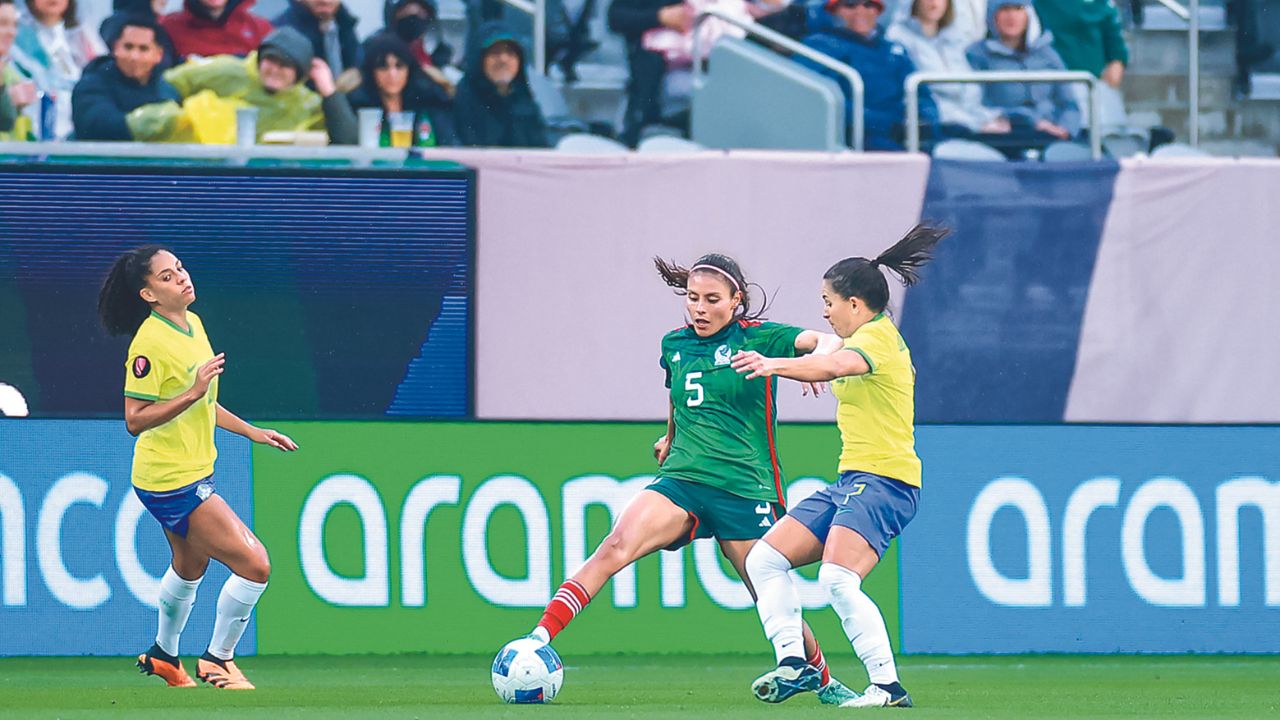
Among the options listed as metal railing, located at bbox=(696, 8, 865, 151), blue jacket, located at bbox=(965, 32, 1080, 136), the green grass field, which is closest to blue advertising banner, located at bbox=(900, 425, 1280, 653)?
the green grass field

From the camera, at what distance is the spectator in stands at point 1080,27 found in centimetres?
1310

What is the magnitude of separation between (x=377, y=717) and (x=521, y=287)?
4.30m

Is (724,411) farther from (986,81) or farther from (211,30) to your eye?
(211,30)

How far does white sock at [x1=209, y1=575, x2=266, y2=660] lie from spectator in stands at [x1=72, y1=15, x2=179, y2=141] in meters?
3.54

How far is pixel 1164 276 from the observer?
35.6ft

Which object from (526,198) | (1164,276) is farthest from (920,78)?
(526,198)

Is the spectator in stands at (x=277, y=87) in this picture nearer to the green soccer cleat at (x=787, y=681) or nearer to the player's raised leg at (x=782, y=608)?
the player's raised leg at (x=782, y=608)

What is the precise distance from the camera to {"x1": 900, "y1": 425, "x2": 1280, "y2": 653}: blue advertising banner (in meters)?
10.4

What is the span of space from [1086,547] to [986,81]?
3.11 metres

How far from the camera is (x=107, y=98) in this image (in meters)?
10.8

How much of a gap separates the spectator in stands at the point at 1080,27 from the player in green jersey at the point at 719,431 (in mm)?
6282

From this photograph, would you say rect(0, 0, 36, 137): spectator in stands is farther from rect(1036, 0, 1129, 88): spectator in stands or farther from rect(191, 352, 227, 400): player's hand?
rect(1036, 0, 1129, 88): spectator in stands

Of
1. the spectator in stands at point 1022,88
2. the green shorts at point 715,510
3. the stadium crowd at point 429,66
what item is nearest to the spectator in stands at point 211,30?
the stadium crowd at point 429,66

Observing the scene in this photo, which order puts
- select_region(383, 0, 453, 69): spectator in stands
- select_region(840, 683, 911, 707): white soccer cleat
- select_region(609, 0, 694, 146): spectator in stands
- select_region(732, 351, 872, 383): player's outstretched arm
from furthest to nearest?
select_region(609, 0, 694, 146): spectator in stands
select_region(383, 0, 453, 69): spectator in stands
select_region(840, 683, 911, 707): white soccer cleat
select_region(732, 351, 872, 383): player's outstretched arm
